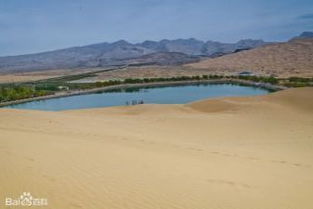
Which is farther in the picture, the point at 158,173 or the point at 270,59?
the point at 270,59

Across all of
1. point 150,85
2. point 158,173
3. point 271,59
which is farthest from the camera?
point 271,59

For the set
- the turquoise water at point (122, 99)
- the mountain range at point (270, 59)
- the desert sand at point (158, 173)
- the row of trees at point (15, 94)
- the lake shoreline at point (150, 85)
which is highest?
the mountain range at point (270, 59)

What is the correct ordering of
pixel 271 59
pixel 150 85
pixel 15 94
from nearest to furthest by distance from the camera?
pixel 15 94 → pixel 150 85 → pixel 271 59

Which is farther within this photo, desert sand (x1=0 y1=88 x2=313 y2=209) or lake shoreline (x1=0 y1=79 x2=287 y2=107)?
lake shoreline (x1=0 y1=79 x2=287 y2=107)

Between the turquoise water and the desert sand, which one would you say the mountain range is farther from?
the desert sand

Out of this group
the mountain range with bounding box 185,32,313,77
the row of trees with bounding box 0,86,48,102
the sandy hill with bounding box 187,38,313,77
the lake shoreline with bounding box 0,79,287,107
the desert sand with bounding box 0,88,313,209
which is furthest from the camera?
the sandy hill with bounding box 187,38,313,77

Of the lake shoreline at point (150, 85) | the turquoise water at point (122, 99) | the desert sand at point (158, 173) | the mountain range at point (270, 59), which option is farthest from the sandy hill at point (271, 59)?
the desert sand at point (158, 173)

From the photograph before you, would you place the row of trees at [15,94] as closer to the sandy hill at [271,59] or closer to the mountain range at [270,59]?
the mountain range at [270,59]

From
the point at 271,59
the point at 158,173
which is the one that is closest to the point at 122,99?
the point at 158,173

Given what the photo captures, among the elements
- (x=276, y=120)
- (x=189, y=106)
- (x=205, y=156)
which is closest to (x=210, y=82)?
(x=189, y=106)

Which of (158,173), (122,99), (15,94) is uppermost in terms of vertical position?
(158,173)

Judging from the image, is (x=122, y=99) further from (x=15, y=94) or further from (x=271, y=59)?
(x=271, y=59)

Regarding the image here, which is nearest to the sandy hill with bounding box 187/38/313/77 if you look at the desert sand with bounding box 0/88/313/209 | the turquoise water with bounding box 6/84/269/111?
the turquoise water with bounding box 6/84/269/111
